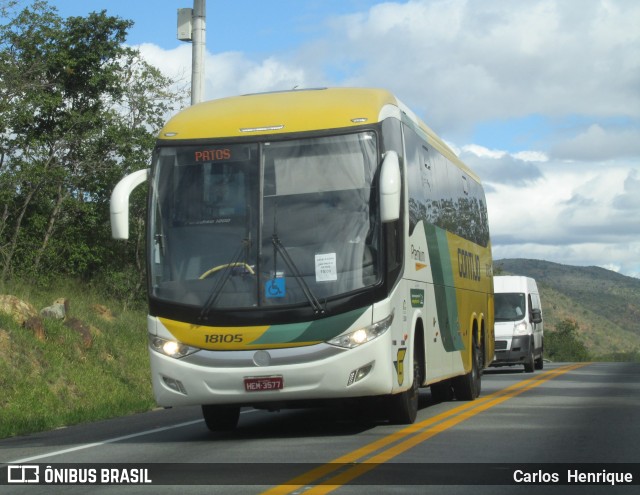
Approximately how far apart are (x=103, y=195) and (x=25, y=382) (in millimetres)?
17416

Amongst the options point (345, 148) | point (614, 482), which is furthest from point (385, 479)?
point (345, 148)

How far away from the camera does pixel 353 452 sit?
11281 mm

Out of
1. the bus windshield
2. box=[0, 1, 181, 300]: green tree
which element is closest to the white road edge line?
the bus windshield

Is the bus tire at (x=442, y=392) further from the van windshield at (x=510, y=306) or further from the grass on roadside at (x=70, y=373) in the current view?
the van windshield at (x=510, y=306)

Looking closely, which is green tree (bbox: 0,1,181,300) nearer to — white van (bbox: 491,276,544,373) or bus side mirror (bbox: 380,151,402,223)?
white van (bbox: 491,276,544,373)

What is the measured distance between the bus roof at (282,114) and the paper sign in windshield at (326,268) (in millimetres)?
1473

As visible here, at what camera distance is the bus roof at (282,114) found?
13227mm

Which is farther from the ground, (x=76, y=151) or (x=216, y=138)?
(x=76, y=151)

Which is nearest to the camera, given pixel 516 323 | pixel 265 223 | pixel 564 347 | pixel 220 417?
pixel 265 223

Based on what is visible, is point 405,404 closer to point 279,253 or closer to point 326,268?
point 326,268

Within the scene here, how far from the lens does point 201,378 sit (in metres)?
12.6

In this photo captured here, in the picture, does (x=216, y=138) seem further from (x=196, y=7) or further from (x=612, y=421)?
(x=196, y=7)

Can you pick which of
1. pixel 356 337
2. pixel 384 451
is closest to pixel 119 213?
pixel 356 337

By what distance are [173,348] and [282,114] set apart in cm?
283
